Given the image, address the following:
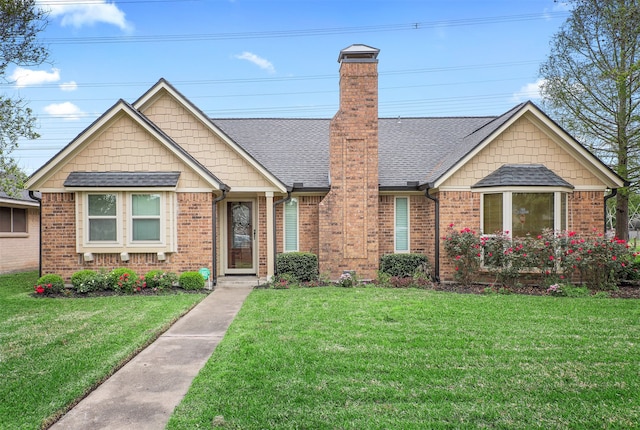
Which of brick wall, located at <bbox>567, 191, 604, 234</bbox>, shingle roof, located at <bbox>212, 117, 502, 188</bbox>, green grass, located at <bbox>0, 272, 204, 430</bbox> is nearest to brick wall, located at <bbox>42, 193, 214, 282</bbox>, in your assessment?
green grass, located at <bbox>0, 272, 204, 430</bbox>

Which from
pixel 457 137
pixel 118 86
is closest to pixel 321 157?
pixel 457 137

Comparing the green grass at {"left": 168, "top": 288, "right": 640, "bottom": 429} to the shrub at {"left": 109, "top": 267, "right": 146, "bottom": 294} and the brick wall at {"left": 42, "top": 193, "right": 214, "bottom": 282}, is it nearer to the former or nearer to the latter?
the brick wall at {"left": 42, "top": 193, "right": 214, "bottom": 282}

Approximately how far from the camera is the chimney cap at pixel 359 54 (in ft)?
37.8

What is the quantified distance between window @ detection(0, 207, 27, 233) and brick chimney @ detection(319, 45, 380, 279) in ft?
38.0

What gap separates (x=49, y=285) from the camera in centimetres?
960

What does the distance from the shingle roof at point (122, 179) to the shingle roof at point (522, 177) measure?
8312 mm

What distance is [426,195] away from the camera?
1148 cm

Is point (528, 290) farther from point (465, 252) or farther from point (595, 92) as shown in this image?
point (595, 92)

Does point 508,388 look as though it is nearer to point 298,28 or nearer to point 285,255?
point 285,255

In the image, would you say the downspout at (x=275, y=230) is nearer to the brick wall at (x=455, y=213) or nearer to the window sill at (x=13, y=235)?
the brick wall at (x=455, y=213)

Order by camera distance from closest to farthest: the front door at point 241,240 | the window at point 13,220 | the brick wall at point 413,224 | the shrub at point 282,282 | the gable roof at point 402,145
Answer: the shrub at point 282,282 → the gable roof at point 402,145 → the brick wall at point 413,224 → the front door at point 241,240 → the window at point 13,220

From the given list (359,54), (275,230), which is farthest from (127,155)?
(359,54)

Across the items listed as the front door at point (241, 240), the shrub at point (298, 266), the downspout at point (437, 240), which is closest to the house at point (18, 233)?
the front door at point (241, 240)

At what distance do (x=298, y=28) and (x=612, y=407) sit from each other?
A: 79.1 feet
